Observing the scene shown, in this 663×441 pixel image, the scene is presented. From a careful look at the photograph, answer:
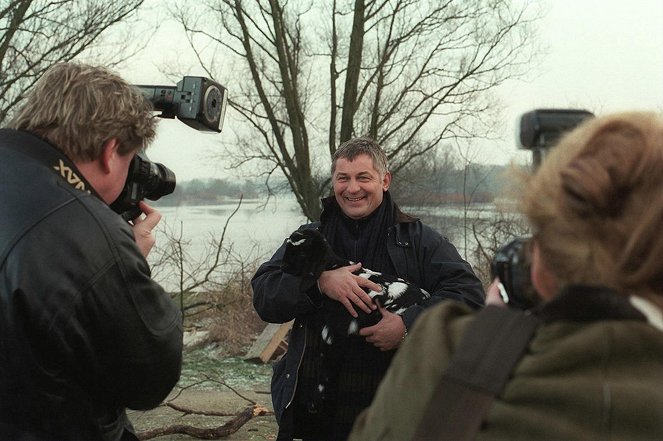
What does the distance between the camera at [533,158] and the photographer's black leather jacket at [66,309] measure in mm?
941

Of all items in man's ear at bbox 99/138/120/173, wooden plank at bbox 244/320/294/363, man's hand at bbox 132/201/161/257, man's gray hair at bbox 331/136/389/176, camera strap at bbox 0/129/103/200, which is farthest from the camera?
wooden plank at bbox 244/320/294/363

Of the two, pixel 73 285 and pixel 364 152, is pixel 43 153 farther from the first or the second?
pixel 364 152

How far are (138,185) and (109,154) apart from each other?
312 mm

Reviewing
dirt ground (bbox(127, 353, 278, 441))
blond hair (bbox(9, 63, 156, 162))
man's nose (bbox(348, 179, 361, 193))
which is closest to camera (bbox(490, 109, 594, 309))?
blond hair (bbox(9, 63, 156, 162))

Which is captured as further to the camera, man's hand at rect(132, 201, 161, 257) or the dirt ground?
the dirt ground

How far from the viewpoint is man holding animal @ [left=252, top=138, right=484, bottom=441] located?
8.68 feet

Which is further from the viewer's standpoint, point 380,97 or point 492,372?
point 380,97

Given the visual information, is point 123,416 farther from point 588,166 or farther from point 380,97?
point 380,97

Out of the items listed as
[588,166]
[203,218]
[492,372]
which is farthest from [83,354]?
[203,218]

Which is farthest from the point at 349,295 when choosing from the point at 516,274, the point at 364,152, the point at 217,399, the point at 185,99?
the point at 217,399

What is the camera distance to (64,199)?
1658 mm

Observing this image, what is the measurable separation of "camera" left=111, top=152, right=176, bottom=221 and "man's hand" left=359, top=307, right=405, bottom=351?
0.99m

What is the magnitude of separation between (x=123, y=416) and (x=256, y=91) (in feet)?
39.6

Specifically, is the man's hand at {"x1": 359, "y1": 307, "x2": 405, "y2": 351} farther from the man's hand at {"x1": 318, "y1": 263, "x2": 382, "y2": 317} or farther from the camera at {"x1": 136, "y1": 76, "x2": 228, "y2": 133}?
the camera at {"x1": 136, "y1": 76, "x2": 228, "y2": 133}
